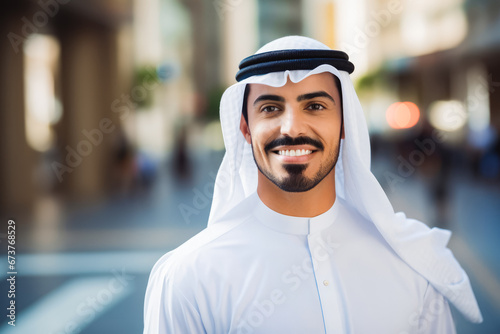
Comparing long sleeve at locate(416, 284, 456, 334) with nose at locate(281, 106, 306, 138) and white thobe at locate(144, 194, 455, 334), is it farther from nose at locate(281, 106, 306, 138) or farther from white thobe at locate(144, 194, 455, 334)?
nose at locate(281, 106, 306, 138)

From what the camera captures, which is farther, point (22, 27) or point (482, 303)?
point (22, 27)

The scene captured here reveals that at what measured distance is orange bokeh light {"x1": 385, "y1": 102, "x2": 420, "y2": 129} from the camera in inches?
1384

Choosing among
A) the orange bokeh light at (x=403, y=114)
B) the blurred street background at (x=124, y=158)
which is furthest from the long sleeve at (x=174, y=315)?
the orange bokeh light at (x=403, y=114)

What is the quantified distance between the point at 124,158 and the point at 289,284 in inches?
447

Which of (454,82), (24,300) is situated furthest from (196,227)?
(454,82)

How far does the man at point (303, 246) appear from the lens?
163 centimetres

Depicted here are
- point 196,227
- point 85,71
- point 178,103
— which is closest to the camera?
point 196,227

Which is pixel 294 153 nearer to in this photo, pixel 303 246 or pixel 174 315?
pixel 303 246

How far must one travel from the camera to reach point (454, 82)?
33531 millimetres

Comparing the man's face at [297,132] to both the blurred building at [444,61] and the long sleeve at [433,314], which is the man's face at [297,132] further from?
the blurred building at [444,61]

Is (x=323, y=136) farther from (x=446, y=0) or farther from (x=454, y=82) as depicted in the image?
(x=454, y=82)

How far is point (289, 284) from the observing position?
1.68 m

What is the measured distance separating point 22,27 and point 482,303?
1070 cm

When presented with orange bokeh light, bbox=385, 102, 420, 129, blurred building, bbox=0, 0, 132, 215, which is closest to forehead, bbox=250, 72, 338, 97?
blurred building, bbox=0, 0, 132, 215
